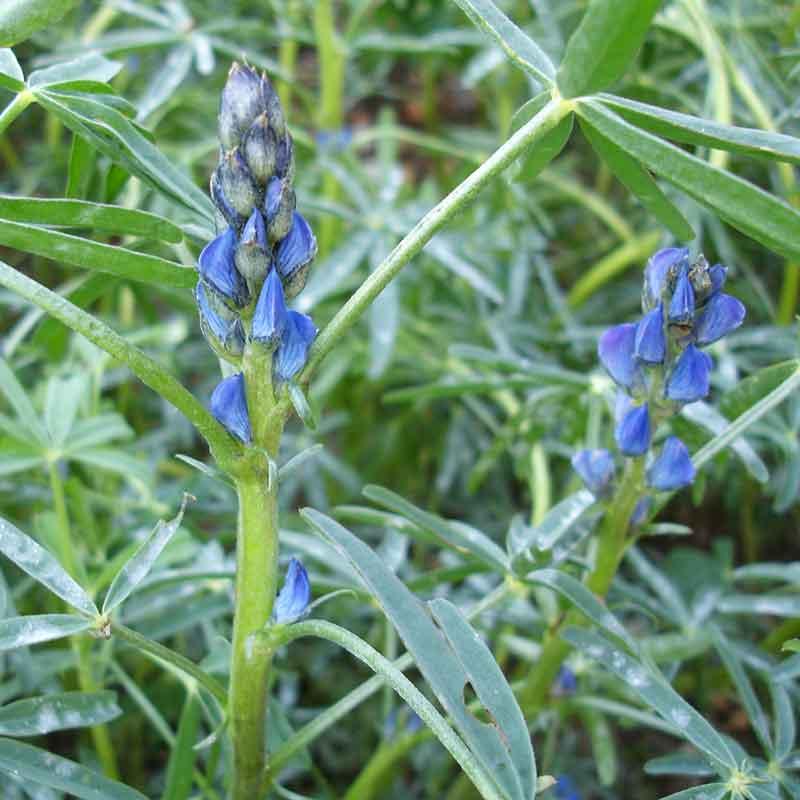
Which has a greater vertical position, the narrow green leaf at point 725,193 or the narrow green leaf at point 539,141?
the narrow green leaf at point 539,141

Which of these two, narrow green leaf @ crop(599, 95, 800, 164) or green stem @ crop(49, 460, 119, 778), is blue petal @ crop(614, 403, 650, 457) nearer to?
narrow green leaf @ crop(599, 95, 800, 164)

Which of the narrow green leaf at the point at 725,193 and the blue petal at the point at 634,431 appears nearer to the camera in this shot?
the narrow green leaf at the point at 725,193

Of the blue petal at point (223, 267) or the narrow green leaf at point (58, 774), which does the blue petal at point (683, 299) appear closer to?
the blue petal at point (223, 267)

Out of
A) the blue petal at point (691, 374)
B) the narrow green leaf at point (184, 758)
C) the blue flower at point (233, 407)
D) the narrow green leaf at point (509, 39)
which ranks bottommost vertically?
the narrow green leaf at point (184, 758)

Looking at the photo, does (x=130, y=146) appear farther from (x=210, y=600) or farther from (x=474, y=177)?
(x=210, y=600)

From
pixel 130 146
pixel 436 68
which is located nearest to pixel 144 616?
pixel 130 146

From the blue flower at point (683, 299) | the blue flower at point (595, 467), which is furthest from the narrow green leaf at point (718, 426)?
the blue flower at point (683, 299)

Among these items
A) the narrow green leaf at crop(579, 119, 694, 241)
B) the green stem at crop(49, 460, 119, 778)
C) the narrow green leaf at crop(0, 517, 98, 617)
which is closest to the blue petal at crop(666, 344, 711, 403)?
the narrow green leaf at crop(579, 119, 694, 241)
